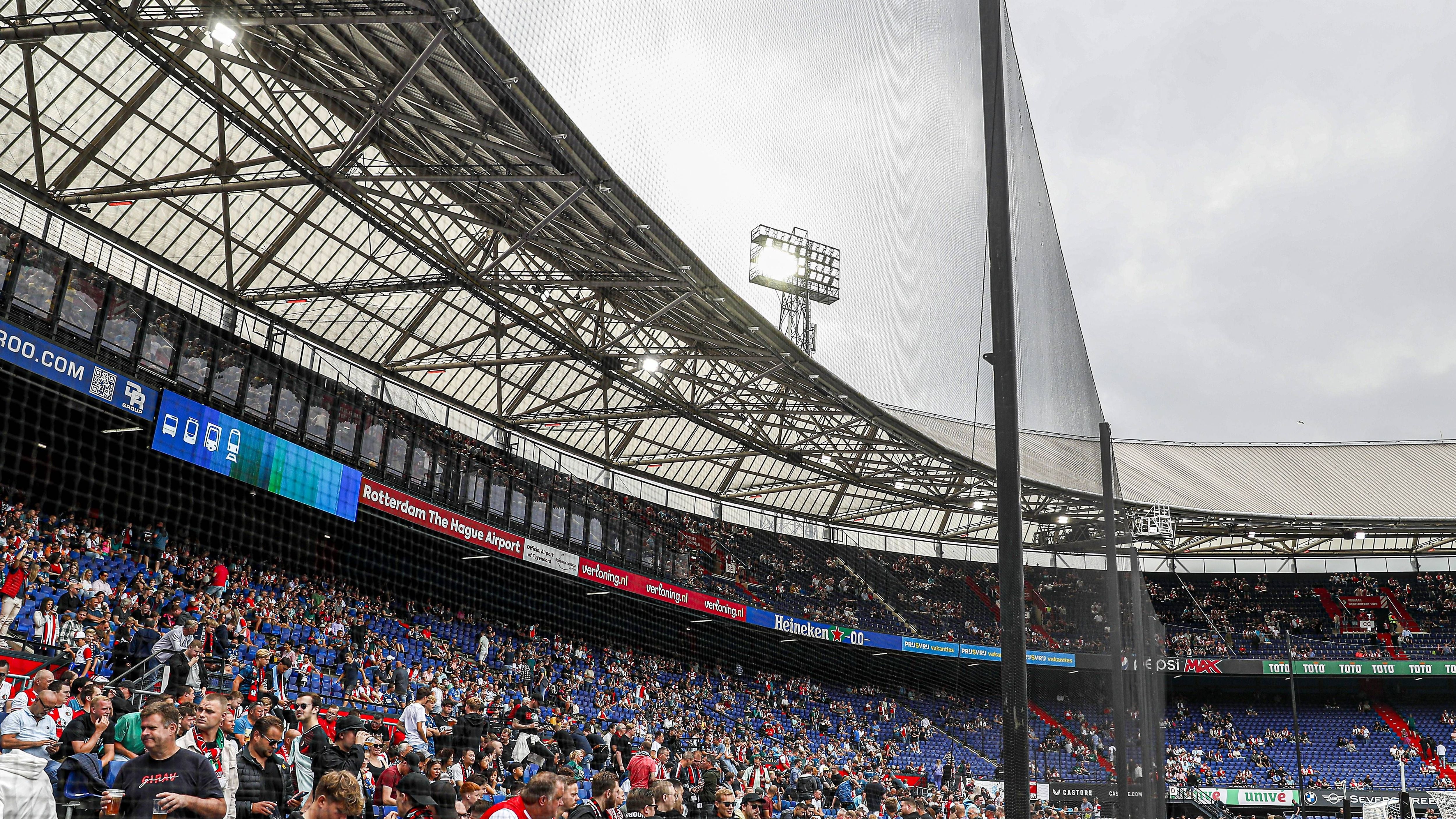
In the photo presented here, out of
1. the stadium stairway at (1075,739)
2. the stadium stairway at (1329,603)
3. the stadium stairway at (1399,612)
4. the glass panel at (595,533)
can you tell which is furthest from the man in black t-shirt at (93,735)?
the stadium stairway at (1399,612)

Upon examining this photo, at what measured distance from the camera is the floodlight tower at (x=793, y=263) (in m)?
4.03

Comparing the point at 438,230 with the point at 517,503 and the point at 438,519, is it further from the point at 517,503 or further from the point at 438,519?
the point at 517,503

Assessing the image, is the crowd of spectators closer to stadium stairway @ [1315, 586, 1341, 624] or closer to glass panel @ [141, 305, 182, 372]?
glass panel @ [141, 305, 182, 372]

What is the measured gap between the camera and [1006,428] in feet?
14.1

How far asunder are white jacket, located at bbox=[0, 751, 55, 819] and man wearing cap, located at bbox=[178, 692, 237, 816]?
0.64m

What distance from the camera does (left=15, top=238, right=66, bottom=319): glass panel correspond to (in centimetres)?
1733

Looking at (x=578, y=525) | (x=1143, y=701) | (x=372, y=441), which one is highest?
(x=372, y=441)

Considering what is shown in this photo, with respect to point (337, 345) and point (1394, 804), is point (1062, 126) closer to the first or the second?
point (337, 345)

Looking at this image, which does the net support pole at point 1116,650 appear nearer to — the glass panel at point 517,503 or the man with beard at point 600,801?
the man with beard at point 600,801

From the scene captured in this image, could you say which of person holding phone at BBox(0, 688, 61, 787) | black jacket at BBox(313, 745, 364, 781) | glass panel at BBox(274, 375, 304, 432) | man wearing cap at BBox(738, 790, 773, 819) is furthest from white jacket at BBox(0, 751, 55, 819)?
glass panel at BBox(274, 375, 304, 432)

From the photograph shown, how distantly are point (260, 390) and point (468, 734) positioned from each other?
13.2 meters

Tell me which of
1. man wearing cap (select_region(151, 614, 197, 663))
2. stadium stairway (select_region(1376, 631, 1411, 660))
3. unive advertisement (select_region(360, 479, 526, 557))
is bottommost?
man wearing cap (select_region(151, 614, 197, 663))

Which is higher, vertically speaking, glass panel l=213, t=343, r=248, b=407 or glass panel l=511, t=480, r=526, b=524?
glass panel l=213, t=343, r=248, b=407

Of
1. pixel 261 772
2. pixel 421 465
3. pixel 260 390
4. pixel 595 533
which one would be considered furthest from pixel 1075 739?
pixel 595 533
